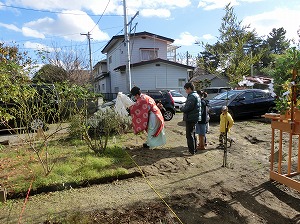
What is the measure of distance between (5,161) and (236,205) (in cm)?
479

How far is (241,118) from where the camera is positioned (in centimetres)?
1198

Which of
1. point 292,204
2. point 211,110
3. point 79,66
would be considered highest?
point 79,66

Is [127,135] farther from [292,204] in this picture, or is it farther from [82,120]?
[292,204]

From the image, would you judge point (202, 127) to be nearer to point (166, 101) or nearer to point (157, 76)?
point (166, 101)

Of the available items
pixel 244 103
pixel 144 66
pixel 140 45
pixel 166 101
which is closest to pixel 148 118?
pixel 166 101

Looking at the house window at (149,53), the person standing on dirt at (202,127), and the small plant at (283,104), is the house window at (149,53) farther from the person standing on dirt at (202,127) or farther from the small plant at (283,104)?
the small plant at (283,104)

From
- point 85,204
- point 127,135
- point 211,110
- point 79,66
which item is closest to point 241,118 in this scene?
point 211,110

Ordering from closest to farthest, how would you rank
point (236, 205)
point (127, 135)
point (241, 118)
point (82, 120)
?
1. point (236, 205)
2. point (82, 120)
3. point (127, 135)
4. point (241, 118)

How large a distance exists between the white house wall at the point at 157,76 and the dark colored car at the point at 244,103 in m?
11.0

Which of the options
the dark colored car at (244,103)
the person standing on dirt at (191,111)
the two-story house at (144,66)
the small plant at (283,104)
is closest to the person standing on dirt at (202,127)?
the person standing on dirt at (191,111)

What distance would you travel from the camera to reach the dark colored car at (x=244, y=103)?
11.1 m

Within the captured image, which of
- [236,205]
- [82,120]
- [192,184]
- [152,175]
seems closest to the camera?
[236,205]

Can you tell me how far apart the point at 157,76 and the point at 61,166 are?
60.1 feet

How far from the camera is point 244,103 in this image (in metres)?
11.5
